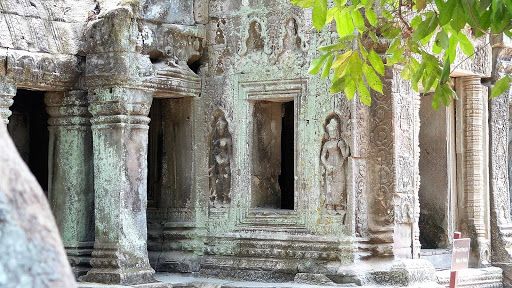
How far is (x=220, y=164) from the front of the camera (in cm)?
945

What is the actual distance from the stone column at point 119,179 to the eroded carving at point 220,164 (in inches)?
40.3

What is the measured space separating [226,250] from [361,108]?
80.1 inches

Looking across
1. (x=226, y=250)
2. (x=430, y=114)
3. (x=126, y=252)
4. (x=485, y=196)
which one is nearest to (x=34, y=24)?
(x=126, y=252)

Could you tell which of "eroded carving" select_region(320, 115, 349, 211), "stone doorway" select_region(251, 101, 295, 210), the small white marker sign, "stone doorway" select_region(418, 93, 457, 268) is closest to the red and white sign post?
the small white marker sign

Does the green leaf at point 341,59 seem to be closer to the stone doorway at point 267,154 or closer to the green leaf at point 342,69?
the green leaf at point 342,69

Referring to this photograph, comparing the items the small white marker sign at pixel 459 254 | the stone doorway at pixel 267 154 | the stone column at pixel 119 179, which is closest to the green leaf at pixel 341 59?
the small white marker sign at pixel 459 254

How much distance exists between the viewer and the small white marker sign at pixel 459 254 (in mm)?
7776

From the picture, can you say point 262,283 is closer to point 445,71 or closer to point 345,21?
point 345,21

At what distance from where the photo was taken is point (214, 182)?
31.2 ft

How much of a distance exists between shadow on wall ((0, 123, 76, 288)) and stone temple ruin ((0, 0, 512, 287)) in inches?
238

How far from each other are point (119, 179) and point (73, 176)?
591mm

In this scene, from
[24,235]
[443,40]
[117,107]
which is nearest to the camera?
[24,235]

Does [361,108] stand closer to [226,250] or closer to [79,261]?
[226,250]

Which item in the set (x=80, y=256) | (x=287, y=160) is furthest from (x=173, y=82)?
(x=287, y=160)
